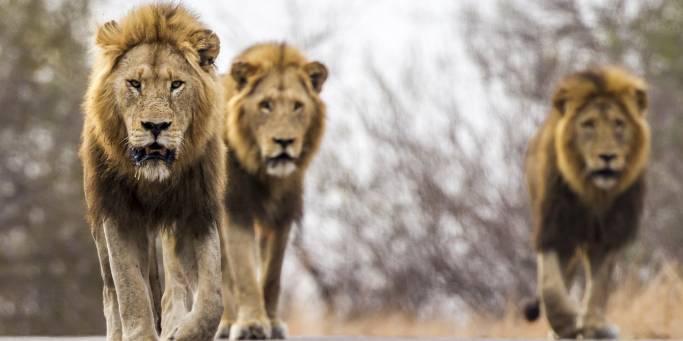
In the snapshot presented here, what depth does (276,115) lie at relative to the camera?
749 centimetres

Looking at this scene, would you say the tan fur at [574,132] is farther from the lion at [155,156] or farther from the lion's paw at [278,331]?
the lion at [155,156]

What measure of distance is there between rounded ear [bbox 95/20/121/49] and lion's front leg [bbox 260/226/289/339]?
2.60 meters

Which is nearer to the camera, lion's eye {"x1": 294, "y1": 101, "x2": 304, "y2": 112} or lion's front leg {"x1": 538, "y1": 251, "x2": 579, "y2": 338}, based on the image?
lion's eye {"x1": 294, "y1": 101, "x2": 304, "y2": 112}

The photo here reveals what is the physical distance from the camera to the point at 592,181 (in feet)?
27.9

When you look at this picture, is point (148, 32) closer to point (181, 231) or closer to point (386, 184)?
point (181, 231)

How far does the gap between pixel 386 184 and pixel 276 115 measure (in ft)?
27.2

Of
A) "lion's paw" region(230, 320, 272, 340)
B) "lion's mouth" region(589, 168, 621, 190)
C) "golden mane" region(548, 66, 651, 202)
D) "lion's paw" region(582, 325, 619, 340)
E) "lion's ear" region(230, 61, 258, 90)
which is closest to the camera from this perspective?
"lion's paw" region(230, 320, 272, 340)

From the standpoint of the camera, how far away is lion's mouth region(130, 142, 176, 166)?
477 cm

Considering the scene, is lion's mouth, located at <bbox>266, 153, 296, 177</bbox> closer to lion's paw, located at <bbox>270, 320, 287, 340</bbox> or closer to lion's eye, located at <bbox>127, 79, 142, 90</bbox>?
lion's paw, located at <bbox>270, 320, 287, 340</bbox>

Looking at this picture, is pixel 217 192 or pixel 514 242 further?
pixel 514 242

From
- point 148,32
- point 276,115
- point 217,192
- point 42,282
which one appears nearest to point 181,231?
point 217,192

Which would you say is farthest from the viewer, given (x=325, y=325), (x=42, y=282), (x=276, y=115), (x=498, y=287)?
(x=42, y=282)

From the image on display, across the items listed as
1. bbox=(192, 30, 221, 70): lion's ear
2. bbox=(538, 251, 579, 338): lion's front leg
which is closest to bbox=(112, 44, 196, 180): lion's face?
bbox=(192, 30, 221, 70): lion's ear

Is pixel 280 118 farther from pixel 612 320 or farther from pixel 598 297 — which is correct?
pixel 612 320
